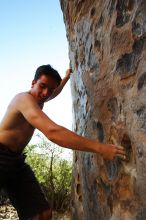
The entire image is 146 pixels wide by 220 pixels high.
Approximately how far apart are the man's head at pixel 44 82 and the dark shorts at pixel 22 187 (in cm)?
60

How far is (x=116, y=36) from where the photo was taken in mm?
2926

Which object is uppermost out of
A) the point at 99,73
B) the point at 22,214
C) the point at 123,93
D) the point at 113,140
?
the point at 99,73

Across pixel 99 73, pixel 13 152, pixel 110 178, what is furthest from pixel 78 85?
pixel 110 178

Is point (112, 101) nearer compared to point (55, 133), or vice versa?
point (55, 133)

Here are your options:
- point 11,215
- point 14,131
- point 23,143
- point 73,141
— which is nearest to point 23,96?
point 14,131

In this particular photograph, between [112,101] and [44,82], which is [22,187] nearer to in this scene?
[44,82]

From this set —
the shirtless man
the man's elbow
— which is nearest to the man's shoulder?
the shirtless man

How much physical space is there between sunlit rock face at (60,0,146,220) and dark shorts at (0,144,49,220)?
1.48 feet

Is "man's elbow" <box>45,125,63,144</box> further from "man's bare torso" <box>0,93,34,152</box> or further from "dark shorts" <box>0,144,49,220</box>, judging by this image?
"dark shorts" <box>0,144,49,220</box>

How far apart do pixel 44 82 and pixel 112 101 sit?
0.68 m

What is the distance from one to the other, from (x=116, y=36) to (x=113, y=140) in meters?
0.79

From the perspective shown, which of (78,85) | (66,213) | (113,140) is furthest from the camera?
(66,213)

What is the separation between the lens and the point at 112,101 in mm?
2932

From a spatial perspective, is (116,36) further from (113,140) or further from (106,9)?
(113,140)
